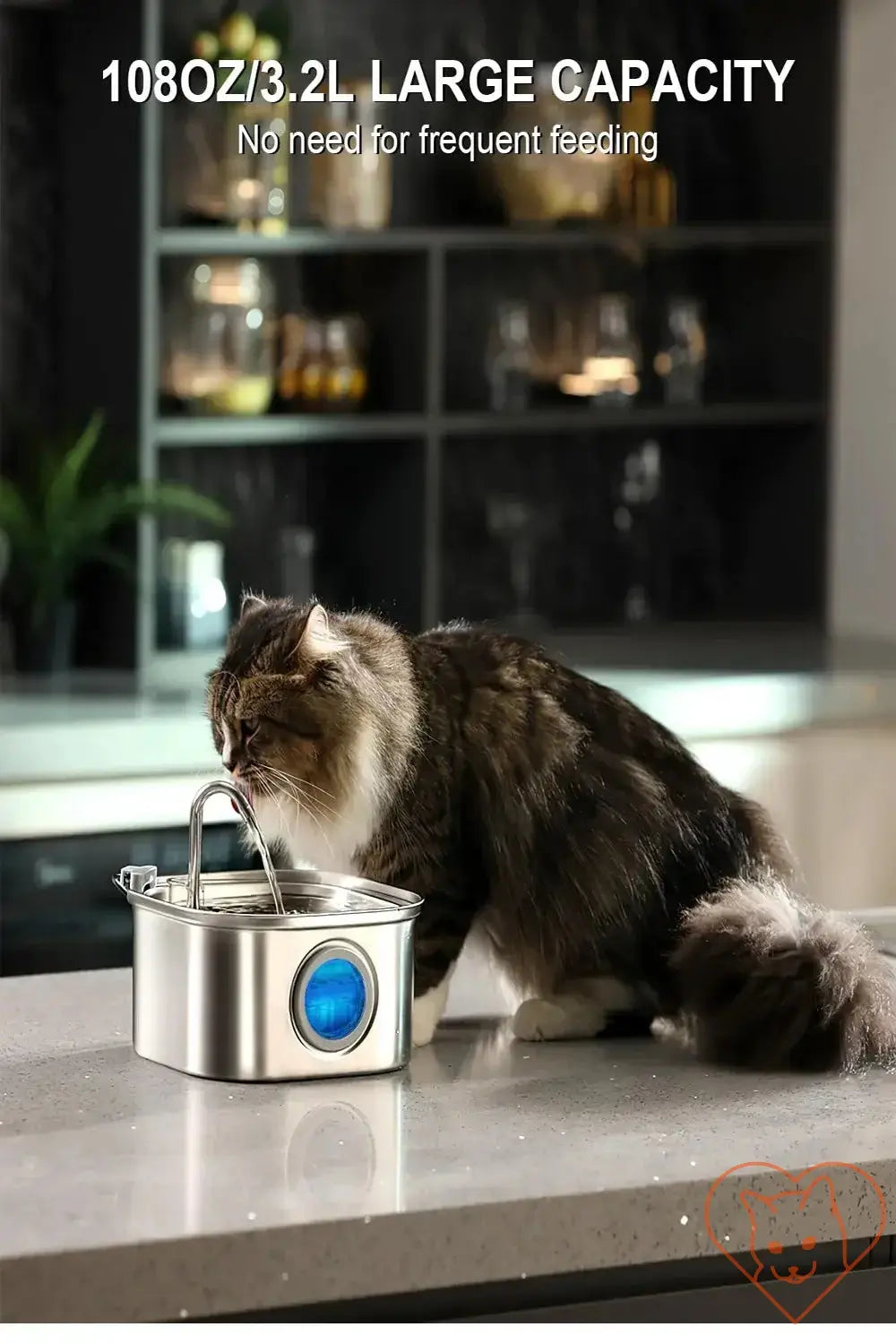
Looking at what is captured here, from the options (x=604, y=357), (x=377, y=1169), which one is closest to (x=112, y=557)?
(x=604, y=357)

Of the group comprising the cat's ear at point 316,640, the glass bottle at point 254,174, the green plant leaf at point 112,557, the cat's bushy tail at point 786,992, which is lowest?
the cat's bushy tail at point 786,992

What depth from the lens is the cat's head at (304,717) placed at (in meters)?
1.24

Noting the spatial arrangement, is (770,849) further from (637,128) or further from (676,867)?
(637,128)

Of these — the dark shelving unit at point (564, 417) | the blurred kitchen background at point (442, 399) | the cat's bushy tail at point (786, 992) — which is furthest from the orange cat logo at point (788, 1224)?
the dark shelving unit at point (564, 417)

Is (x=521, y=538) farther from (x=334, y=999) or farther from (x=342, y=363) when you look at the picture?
(x=334, y=999)

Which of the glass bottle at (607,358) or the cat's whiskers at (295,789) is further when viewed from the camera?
the glass bottle at (607,358)

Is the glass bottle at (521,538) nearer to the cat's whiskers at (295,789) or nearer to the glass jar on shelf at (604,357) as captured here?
the glass jar on shelf at (604,357)

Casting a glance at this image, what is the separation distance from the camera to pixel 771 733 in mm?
2822

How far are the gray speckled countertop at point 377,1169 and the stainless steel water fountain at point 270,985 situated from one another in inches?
0.8

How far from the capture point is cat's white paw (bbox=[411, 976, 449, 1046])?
1285 millimetres

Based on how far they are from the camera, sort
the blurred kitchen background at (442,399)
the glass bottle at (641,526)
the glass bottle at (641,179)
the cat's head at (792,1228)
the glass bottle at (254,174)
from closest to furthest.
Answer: the cat's head at (792,1228) < the blurred kitchen background at (442,399) < the glass bottle at (254,174) < the glass bottle at (641,179) < the glass bottle at (641,526)

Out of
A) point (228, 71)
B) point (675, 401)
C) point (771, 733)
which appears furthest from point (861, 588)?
point (228, 71)

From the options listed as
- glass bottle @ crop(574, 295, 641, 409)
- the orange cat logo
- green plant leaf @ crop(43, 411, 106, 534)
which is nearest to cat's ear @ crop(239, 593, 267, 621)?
the orange cat logo

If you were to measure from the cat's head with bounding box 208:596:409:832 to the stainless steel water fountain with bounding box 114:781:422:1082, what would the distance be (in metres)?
0.04
